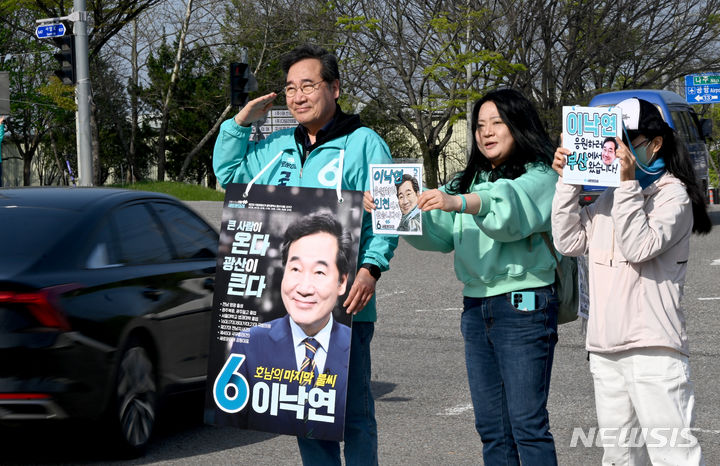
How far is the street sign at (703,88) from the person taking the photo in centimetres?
2783

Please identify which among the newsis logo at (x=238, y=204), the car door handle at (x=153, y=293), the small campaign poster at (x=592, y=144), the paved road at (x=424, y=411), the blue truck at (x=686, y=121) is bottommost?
the paved road at (x=424, y=411)

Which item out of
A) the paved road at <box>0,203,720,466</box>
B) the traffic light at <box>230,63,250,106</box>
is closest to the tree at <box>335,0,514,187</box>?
the traffic light at <box>230,63,250,106</box>

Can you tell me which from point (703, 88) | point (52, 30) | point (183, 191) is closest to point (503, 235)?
point (52, 30)

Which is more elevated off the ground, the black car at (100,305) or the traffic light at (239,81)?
the traffic light at (239,81)

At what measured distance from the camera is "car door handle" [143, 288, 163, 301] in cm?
549

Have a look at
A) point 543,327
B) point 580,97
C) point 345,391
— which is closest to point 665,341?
point 543,327

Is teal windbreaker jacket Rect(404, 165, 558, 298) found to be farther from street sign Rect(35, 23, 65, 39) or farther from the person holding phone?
street sign Rect(35, 23, 65, 39)

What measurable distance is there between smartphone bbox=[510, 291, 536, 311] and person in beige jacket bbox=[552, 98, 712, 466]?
208 millimetres

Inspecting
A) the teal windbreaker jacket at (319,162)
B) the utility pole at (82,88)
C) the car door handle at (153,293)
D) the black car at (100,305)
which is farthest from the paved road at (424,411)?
the utility pole at (82,88)

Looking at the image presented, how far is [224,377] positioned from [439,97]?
25.3m

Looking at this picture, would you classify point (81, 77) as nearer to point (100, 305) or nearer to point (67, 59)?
point (67, 59)

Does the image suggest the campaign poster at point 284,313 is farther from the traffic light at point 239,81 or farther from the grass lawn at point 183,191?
the grass lawn at point 183,191

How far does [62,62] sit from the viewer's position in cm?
1831

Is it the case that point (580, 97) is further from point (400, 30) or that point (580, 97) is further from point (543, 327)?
point (543, 327)
